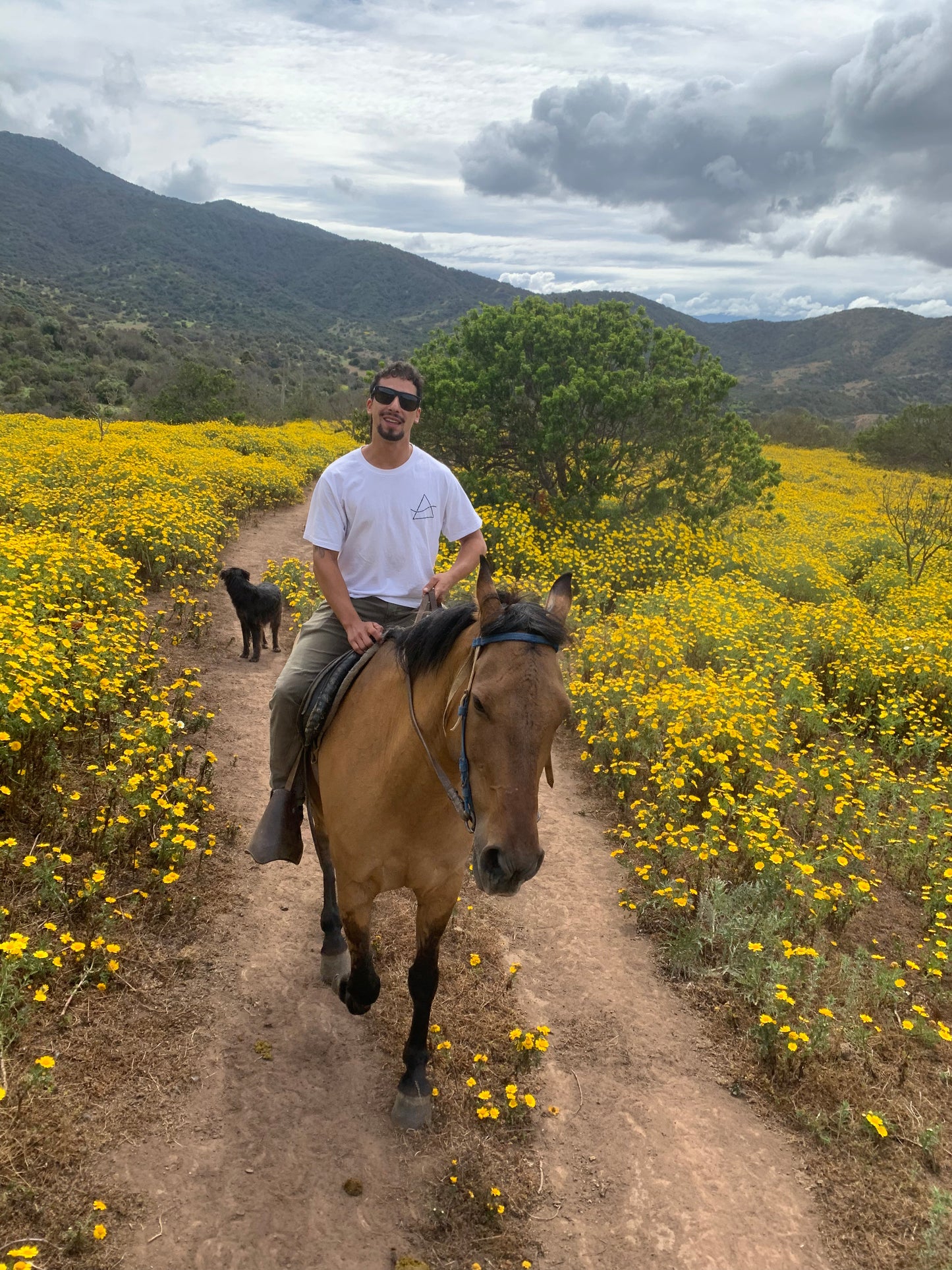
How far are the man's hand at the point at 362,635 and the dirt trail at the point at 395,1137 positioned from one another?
2.08 meters

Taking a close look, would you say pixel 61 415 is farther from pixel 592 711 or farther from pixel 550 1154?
pixel 550 1154

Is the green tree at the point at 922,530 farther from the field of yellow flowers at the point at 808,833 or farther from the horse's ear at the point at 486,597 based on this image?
the horse's ear at the point at 486,597

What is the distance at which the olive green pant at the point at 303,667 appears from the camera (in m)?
3.76

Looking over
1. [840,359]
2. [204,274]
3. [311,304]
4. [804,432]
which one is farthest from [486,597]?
[311,304]

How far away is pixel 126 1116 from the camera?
115 inches

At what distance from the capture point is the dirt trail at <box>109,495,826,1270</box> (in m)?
2.71

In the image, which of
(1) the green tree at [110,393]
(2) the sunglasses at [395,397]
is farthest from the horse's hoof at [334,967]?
(1) the green tree at [110,393]

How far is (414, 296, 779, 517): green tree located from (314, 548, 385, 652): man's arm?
1078cm

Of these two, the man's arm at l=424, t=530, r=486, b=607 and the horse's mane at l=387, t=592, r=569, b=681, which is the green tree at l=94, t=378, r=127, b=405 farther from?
the horse's mane at l=387, t=592, r=569, b=681

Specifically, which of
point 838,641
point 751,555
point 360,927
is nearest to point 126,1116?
point 360,927

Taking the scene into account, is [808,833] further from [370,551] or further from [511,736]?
[511,736]

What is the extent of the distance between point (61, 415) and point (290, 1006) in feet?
117

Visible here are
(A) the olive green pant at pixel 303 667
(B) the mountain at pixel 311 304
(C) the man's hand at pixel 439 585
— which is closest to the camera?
(C) the man's hand at pixel 439 585

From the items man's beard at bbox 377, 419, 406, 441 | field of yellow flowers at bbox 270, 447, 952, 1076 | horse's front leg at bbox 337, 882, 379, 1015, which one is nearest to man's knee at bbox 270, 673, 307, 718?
horse's front leg at bbox 337, 882, 379, 1015
